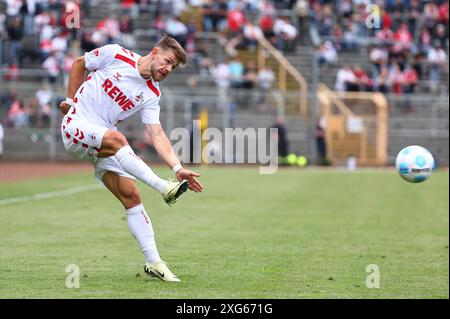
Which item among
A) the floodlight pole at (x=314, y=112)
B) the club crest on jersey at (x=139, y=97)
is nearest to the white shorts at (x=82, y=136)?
the club crest on jersey at (x=139, y=97)

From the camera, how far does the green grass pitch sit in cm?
947

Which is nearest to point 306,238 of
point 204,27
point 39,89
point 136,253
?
point 136,253

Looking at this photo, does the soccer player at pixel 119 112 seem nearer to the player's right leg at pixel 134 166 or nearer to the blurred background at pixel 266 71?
the player's right leg at pixel 134 166

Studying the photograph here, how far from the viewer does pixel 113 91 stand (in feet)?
33.6

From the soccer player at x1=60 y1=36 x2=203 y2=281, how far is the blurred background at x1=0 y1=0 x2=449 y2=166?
91.0 ft

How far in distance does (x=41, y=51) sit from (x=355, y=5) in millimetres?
13583

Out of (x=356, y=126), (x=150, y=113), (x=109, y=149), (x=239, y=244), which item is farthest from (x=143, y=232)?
(x=356, y=126)

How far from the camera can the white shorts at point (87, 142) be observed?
32.5 ft

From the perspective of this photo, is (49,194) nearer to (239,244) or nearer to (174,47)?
(239,244)

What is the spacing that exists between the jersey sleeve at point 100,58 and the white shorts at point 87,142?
1.85 feet

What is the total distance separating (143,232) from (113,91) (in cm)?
141

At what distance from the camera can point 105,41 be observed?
40562mm

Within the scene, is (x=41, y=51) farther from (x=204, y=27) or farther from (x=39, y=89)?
(x=204, y=27)
